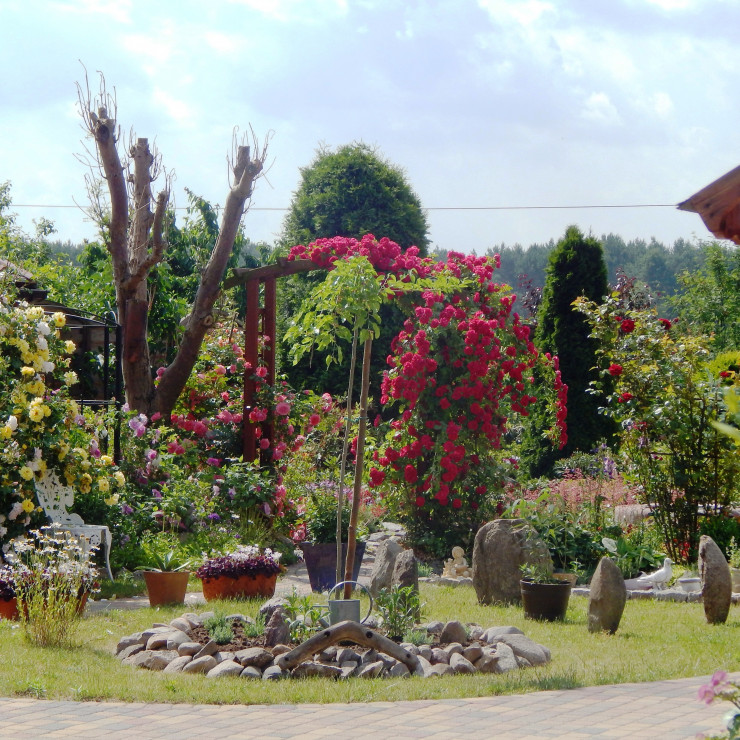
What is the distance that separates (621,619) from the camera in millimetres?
7027

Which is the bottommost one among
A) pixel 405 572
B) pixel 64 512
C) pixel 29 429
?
pixel 405 572

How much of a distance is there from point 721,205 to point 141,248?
29.6ft

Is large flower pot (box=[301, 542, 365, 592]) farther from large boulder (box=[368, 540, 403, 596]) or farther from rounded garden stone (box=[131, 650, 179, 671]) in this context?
rounded garden stone (box=[131, 650, 179, 671])

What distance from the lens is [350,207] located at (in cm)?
1805

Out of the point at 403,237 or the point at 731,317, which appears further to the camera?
the point at 731,317

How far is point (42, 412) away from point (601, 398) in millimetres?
9207

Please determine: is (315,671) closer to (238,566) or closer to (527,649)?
(527,649)

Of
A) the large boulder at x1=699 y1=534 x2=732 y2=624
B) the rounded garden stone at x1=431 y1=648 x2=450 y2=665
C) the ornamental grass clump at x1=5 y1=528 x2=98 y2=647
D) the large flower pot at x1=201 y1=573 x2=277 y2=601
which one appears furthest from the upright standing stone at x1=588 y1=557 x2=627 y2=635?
the ornamental grass clump at x1=5 y1=528 x2=98 y2=647

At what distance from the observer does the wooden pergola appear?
317cm

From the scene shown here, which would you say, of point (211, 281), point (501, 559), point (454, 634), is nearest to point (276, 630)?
point (454, 634)

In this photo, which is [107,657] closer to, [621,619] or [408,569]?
[408,569]

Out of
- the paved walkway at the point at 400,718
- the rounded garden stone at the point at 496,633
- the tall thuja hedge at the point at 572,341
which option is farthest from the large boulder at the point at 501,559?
the tall thuja hedge at the point at 572,341

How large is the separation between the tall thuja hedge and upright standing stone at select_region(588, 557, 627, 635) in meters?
7.85

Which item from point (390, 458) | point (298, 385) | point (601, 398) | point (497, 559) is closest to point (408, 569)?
point (497, 559)
